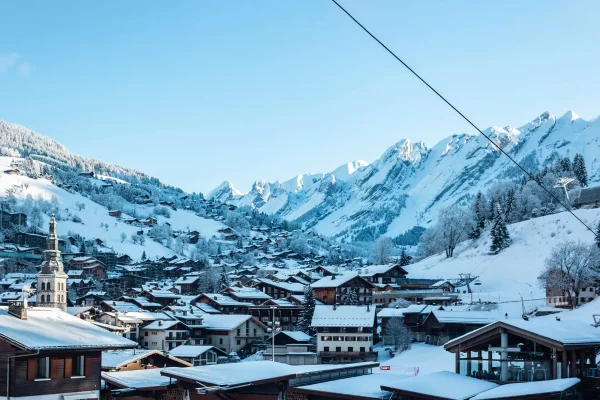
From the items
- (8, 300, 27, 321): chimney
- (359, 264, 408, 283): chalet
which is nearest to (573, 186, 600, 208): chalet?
(359, 264, 408, 283): chalet

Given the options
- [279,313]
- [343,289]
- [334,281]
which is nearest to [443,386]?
[343,289]

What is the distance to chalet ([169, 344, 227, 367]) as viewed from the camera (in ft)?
169

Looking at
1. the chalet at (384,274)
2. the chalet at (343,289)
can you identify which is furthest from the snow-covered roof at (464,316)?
the chalet at (384,274)

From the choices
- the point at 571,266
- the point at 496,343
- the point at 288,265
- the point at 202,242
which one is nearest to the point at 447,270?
the point at 571,266

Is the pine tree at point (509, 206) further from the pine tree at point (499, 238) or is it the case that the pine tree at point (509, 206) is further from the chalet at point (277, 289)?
the chalet at point (277, 289)

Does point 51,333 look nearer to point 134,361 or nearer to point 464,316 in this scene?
point 134,361

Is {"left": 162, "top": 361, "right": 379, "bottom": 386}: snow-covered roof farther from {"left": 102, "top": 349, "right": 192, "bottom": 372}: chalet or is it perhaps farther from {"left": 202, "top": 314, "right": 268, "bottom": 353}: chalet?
{"left": 202, "top": 314, "right": 268, "bottom": 353}: chalet

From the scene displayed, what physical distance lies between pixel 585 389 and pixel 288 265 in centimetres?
14296

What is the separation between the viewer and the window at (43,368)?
1716cm

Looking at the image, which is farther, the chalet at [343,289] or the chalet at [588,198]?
the chalet at [588,198]

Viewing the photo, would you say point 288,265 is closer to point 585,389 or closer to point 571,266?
point 571,266

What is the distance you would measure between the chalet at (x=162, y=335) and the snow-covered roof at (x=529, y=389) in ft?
159

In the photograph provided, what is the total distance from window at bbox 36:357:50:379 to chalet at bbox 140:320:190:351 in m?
46.9

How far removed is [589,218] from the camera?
7894 centimetres
